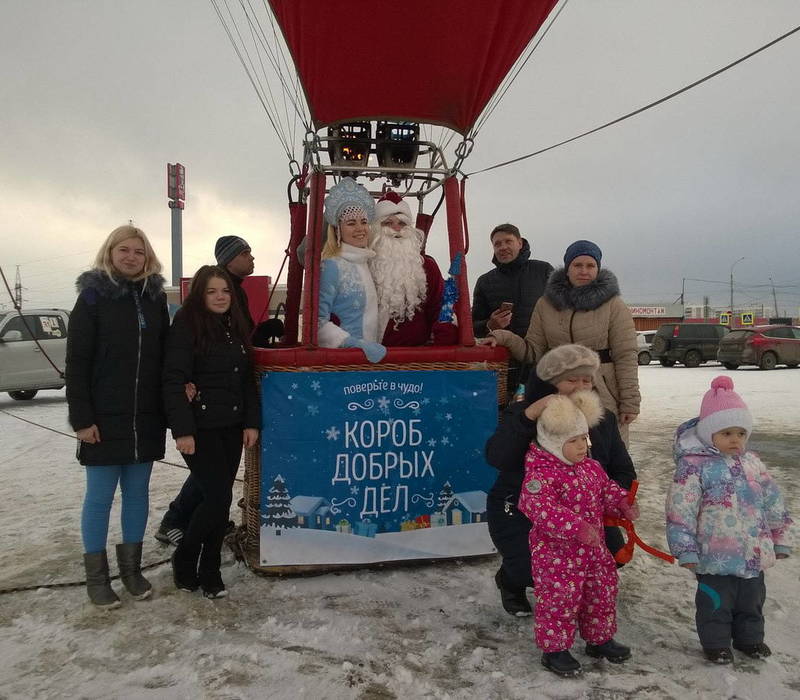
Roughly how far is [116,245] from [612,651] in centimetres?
263

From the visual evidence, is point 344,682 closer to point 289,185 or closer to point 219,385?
point 219,385

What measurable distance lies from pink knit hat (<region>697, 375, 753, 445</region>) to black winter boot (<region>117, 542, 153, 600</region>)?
2.46m

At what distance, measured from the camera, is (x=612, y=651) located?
7.64ft

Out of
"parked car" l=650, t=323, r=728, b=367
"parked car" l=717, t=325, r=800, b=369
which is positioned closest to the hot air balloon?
"parked car" l=717, t=325, r=800, b=369

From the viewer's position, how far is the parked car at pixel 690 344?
1911cm

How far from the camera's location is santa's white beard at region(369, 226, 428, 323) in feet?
11.5

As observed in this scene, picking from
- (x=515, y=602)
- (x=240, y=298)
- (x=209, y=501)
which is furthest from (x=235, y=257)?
(x=515, y=602)

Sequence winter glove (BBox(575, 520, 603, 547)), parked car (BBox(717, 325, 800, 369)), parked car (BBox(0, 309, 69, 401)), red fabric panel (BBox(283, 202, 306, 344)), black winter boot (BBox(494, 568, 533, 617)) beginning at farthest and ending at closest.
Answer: parked car (BBox(717, 325, 800, 369)) → parked car (BBox(0, 309, 69, 401)) → red fabric panel (BBox(283, 202, 306, 344)) → black winter boot (BBox(494, 568, 533, 617)) → winter glove (BBox(575, 520, 603, 547))

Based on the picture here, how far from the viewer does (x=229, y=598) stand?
291 cm

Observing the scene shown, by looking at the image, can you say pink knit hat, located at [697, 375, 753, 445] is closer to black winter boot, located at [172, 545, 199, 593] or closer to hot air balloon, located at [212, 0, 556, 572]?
hot air balloon, located at [212, 0, 556, 572]

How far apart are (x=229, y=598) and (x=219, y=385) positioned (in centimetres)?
97

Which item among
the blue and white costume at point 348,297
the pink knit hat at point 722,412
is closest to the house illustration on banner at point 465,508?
the blue and white costume at point 348,297

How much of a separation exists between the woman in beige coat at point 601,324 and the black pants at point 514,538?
75cm

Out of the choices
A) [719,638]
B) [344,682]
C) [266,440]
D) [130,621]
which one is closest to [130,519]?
[130,621]
